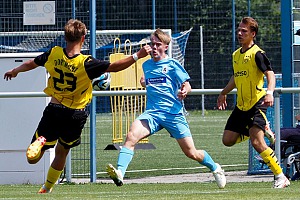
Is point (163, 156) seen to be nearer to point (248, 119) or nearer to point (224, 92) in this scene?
point (224, 92)

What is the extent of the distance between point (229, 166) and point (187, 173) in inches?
50.3

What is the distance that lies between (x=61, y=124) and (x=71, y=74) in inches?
21.7

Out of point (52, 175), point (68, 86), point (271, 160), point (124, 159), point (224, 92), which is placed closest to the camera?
point (68, 86)

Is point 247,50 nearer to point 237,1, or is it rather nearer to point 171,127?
point 171,127

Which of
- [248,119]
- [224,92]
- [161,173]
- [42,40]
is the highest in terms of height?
[42,40]

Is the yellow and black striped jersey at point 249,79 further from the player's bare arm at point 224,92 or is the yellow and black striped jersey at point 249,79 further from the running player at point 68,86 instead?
the running player at point 68,86

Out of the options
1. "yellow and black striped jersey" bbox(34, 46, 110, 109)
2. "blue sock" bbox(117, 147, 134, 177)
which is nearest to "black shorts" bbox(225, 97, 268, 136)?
"blue sock" bbox(117, 147, 134, 177)

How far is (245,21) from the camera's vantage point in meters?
11.4

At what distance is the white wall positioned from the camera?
Result: 523 inches

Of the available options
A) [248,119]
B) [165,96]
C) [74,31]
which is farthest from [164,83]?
[74,31]

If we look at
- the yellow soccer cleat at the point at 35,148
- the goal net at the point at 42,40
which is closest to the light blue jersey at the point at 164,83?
the yellow soccer cleat at the point at 35,148

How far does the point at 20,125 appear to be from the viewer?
13.4 metres

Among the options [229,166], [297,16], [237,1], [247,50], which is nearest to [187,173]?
[229,166]

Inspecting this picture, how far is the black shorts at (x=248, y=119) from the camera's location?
436 inches
